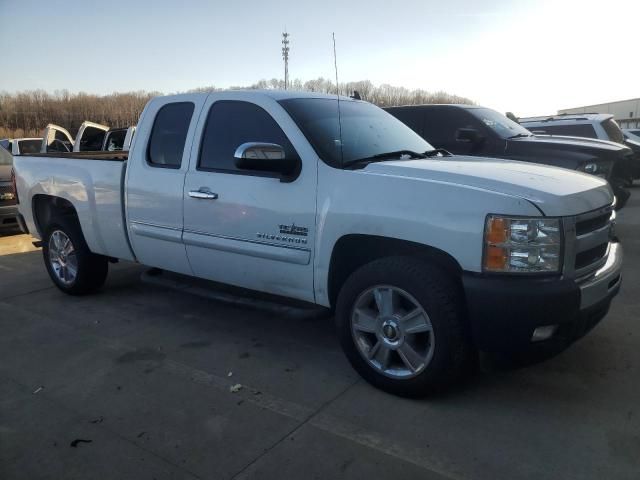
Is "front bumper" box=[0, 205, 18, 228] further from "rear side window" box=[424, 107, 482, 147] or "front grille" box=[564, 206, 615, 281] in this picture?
"front grille" box=[564, 206, 615, 281]

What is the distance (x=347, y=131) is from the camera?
3.91 m

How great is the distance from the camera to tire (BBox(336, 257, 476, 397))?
9.72 ft

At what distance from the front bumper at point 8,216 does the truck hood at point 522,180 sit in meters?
7.68

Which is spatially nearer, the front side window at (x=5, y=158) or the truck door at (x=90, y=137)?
the front side window at (x=5, y=158)

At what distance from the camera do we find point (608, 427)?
2.84 m

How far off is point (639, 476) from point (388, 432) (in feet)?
3.91

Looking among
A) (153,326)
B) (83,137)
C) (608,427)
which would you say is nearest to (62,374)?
(153,326)

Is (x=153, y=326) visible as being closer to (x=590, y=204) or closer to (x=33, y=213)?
(x=33, y=213)

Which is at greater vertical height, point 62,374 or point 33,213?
point 33,213

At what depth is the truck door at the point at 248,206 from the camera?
11.7 feet

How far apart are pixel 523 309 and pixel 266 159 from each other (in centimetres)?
180

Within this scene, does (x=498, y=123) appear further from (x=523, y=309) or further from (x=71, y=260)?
(x=71, y=260)

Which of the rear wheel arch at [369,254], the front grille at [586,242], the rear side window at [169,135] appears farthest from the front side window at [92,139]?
the front grille at [586,242]

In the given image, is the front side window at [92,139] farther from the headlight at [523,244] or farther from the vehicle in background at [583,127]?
the headlight at [523,244]
